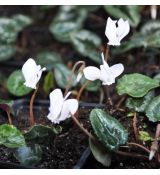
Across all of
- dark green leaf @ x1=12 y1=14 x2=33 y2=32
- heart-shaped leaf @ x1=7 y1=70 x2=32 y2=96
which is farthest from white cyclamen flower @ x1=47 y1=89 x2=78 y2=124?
dark green leaf @ x1=12 y1=14 x2=33 y2=32

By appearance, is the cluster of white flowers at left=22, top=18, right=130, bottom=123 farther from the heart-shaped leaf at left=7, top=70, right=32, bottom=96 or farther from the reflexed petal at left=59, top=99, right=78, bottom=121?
the heart-shaped leaf at left=7, top=70, right=32, bottom=96

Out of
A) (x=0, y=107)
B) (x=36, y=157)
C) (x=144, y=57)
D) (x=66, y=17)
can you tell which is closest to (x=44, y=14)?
(x=66, y=17)

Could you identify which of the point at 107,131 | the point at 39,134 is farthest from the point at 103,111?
the point at 39,134

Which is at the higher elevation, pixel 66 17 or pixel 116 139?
pixel 66 17

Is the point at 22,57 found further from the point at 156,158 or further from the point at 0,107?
the point at 156,158

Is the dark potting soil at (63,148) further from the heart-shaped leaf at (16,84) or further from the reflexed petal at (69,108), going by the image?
the heart-shaped leaf at (16,84)

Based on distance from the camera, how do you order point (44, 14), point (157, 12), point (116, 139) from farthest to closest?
point (44, 14) → point (157, 12) → point (116, 139)
